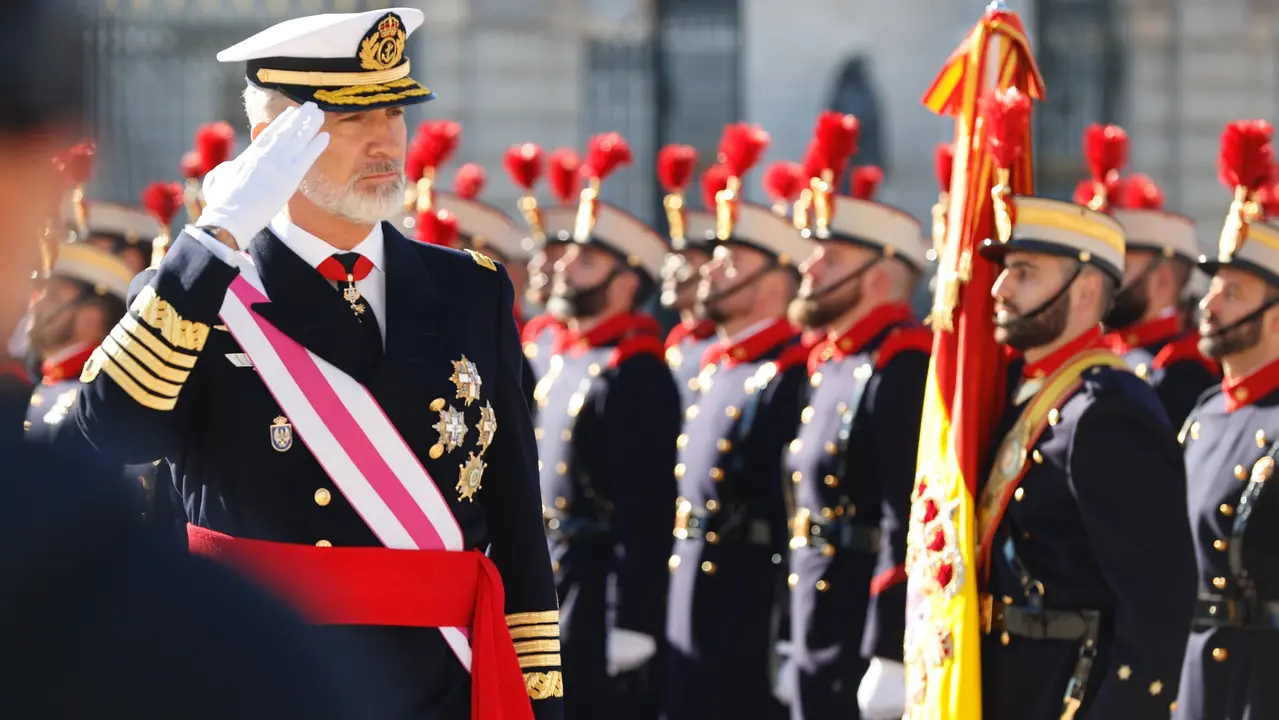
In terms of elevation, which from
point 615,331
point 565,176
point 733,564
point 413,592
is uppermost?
point 565,176

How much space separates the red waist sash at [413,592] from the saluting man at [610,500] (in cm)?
353

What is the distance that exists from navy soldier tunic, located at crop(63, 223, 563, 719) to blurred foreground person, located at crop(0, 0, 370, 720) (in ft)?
5.57

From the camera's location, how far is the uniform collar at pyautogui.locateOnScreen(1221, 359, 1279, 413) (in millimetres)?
5871

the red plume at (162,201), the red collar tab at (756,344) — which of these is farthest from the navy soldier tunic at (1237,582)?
the red plume at (162,201)

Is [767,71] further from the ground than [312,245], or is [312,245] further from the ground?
[312,245]

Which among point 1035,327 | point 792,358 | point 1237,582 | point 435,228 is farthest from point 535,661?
point 435,228

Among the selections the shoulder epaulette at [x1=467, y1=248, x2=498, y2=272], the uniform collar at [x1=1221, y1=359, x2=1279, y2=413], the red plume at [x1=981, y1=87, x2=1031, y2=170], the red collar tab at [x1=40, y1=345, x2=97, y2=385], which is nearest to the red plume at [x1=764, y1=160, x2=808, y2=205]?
the red collar tab at [x1=40, y1=345, x2=97, y2=385]

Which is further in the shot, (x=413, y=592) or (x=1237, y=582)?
(x=1237, y=582)

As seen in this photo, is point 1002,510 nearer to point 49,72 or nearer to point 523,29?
point 49,72

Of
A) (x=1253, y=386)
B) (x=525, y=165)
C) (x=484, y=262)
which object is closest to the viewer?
(x=484, y=262)

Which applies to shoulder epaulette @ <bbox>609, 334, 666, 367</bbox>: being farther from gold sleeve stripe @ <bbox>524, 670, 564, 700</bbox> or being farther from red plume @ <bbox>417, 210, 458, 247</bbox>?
gold sleeve stripe @ <bbox>524, 670, 564, 700</bbox>

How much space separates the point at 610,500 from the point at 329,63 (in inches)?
159

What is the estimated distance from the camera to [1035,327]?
15.9ft

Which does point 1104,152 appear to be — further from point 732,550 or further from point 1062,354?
point 1062,354
